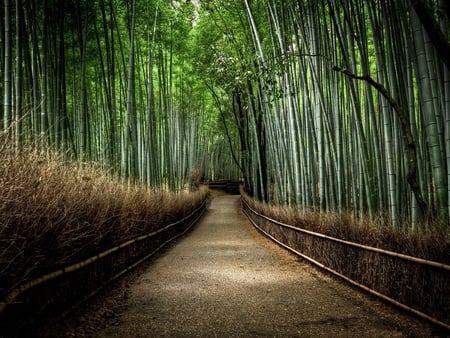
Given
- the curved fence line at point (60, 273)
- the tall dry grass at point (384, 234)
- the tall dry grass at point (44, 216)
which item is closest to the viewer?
the curved fence line at point (60, 273)

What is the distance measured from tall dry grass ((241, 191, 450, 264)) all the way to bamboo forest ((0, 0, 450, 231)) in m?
0.17

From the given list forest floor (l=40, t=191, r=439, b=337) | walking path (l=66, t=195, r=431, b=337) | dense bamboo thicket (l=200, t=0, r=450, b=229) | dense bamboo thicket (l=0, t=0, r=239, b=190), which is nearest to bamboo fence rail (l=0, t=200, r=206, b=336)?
forest floor (l=40, t=191, r=439, b=337)

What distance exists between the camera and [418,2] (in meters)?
2.07

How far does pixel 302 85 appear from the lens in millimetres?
5566

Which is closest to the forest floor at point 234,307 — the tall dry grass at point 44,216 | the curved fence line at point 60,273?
the curved fence line at point 60,273

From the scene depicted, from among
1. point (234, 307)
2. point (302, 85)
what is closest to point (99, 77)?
point (302, 85)

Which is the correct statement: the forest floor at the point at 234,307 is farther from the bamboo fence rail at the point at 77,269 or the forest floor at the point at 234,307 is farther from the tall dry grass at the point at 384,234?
the tall dry grass at the point at 384,234

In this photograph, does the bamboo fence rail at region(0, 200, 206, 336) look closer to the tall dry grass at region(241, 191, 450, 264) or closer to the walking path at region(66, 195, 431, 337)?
the walking path at region(66, 195, 431, 337)

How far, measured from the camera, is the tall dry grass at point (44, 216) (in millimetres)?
2023

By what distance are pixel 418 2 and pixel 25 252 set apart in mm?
2767

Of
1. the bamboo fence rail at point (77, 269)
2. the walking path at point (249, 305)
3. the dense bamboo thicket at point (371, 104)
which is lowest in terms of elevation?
the walking path at point (249, 305)

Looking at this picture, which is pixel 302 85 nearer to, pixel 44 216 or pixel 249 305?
pixel 249 305

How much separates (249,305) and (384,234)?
1.35m

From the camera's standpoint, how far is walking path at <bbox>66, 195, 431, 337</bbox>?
2.50 metres
